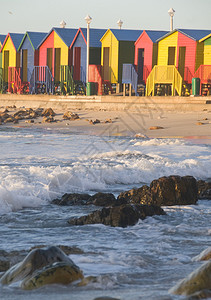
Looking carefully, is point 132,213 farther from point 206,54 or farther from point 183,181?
point 206,54

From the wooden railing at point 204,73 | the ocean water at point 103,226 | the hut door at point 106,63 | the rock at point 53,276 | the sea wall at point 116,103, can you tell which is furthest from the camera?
the hut door at point 106,63

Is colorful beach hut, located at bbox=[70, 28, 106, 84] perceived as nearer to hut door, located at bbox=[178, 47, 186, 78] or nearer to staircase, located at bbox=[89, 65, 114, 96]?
staircase, located at bbox=[89, 65, 114, 96]

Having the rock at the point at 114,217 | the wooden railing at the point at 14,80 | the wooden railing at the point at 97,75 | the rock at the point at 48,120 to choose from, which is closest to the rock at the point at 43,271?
the rock at the point at 114,217

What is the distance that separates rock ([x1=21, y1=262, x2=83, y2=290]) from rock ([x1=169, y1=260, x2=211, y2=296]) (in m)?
0.84

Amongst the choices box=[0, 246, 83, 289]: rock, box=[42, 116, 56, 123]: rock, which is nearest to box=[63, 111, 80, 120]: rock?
box=[42, 116, 56, 123]: rock

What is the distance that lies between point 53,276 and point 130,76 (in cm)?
2400

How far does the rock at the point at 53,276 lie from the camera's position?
4.48 m

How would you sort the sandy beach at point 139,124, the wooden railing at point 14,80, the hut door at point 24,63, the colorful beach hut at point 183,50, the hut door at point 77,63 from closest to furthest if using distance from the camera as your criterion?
the sandy beach at point 139,124
the colorful beach hut at point 183,50
the hut door at point 77,63
the wooden railing at point 14,80
the hut door at point 24,63

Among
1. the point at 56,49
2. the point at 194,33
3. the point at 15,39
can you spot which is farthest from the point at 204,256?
the point at 15,39

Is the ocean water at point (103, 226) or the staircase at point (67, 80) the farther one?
the staircase at point (67, 80)

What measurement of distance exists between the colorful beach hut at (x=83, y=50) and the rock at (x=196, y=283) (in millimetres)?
28491

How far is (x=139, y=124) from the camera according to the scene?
20.9m

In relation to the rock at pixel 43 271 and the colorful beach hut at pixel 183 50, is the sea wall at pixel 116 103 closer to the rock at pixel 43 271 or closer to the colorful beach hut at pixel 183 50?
the colorful beach hut at pixel 183 50

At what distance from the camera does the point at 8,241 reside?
608 cm
